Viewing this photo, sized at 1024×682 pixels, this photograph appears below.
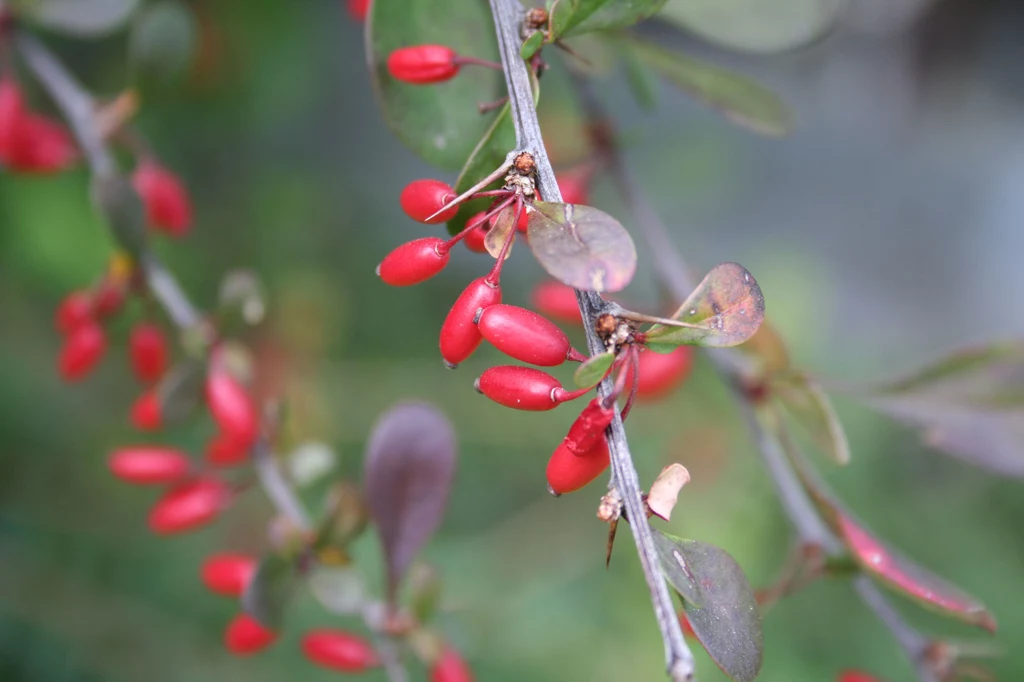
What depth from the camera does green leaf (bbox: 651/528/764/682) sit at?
1.21 ft

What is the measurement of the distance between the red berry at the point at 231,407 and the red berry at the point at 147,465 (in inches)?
3.2

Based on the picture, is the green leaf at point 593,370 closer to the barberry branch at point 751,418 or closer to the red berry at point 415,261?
the red berry at point 415,261

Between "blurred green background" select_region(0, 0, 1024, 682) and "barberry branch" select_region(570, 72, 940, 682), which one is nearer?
"barberry branch" select_region(570, 72, 940, 682)

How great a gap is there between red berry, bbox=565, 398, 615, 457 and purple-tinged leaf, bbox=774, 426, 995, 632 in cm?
27

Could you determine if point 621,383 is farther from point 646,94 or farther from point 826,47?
point 826,47

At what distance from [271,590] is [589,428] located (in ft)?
1.28

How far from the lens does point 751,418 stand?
2.26 feet

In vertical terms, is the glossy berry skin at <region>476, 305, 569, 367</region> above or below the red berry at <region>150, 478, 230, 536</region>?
above

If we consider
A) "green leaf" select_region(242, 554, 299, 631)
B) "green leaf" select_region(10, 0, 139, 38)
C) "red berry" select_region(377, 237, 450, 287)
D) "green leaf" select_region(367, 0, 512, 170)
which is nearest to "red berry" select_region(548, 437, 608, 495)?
"red berry" select_region(377, 237, 450, 287)

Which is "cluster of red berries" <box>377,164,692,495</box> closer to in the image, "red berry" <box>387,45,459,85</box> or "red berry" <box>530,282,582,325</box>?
"red berry" <box>387,45,459,85</box>

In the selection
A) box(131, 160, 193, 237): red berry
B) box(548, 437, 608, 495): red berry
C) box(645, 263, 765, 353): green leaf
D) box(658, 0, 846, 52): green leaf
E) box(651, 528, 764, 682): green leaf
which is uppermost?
box(658, 0, 846, 52): green leaf

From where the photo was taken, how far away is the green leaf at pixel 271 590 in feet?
2.02

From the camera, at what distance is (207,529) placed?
131 cm

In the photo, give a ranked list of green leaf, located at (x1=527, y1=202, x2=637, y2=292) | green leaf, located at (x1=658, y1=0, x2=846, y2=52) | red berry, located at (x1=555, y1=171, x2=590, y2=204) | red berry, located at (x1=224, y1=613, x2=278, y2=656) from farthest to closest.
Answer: red berry, located at (x1=555, y1=171, x2=590, y2=204), red berry, located at (x1=224, y1=613, x2=278, y2=656), green leaf, located at (x1=658, y1=0, x2=846, y2=52), green leaf, located at (x1=527, y1=202, x2=637, y2=292)
